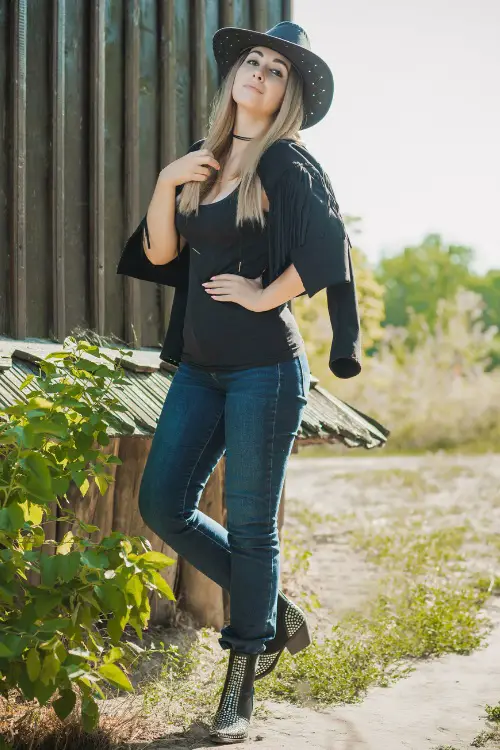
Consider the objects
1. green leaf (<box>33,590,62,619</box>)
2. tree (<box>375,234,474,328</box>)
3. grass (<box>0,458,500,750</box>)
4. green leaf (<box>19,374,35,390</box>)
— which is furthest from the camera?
tree (<box>375,234,474,328</box>)

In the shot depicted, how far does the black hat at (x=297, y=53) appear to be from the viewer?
329 centimetres

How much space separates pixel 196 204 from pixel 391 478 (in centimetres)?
788

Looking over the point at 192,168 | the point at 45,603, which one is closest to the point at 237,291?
the point at 192,168

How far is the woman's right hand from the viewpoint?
3.26 meters

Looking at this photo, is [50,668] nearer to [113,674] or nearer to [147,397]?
[113,674]

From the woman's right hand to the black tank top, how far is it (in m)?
0.11

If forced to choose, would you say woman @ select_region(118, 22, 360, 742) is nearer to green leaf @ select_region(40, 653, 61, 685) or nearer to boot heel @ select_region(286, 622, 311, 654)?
boot heel @ select_region(286, 622, 311, 654)

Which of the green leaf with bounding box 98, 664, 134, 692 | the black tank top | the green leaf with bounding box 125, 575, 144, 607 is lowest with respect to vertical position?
the green leaf with bounding box 98, 664, 134, 692

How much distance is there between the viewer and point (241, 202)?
313 cm

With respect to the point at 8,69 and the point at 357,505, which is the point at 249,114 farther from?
the point at 357,505

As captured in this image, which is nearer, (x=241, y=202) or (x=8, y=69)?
(x=241, y=202)

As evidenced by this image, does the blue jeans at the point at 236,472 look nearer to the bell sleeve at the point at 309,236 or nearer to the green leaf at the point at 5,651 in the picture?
the bell sleeve at the point at 309,236

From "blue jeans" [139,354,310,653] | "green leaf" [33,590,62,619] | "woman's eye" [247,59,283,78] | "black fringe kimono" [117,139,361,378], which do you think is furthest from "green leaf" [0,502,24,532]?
"woman's eye" [247,59,283,78]

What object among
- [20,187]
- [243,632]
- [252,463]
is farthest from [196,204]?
[243,632]
